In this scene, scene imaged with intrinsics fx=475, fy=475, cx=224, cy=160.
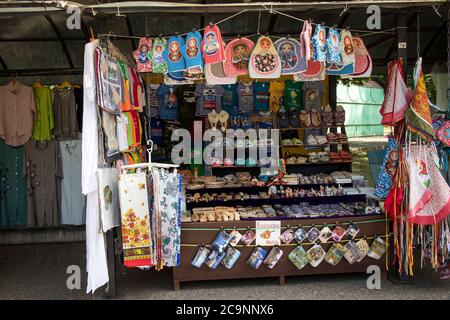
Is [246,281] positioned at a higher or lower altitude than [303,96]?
lower

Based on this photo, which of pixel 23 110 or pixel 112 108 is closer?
pixel 112 108

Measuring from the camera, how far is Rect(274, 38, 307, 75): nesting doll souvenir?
5.26 metres

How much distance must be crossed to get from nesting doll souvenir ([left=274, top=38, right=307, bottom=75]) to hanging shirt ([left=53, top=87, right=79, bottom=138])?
327 centimetres

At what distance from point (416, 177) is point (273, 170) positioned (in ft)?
7.78

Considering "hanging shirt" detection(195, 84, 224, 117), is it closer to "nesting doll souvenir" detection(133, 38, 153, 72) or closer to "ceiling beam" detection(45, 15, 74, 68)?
"ceiling beam" detection(45, 15, 74, 68)

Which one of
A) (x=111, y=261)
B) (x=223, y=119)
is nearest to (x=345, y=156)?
(x=223, y=119)

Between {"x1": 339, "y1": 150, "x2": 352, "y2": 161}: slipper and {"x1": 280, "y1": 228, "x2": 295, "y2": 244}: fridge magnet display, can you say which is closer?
{"x1": 280, "y1": 228, "x2": 295, "y2": 244}: fridge magnet display

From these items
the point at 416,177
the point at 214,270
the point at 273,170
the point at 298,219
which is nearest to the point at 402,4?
the point at 416,177

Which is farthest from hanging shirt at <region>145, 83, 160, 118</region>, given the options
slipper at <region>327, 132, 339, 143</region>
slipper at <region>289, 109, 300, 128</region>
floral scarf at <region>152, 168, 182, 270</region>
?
floral scarf at <region>152, 168, 182, 270</region>

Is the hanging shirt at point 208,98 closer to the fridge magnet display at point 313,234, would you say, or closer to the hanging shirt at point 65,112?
the hanging shirt at point 65,112

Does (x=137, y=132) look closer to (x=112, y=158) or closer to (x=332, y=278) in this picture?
(x=112, y=158)

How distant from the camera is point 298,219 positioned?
5.25 m

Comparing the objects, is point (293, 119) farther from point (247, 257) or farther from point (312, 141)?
point (247, 257)

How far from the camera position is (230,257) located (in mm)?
5109
